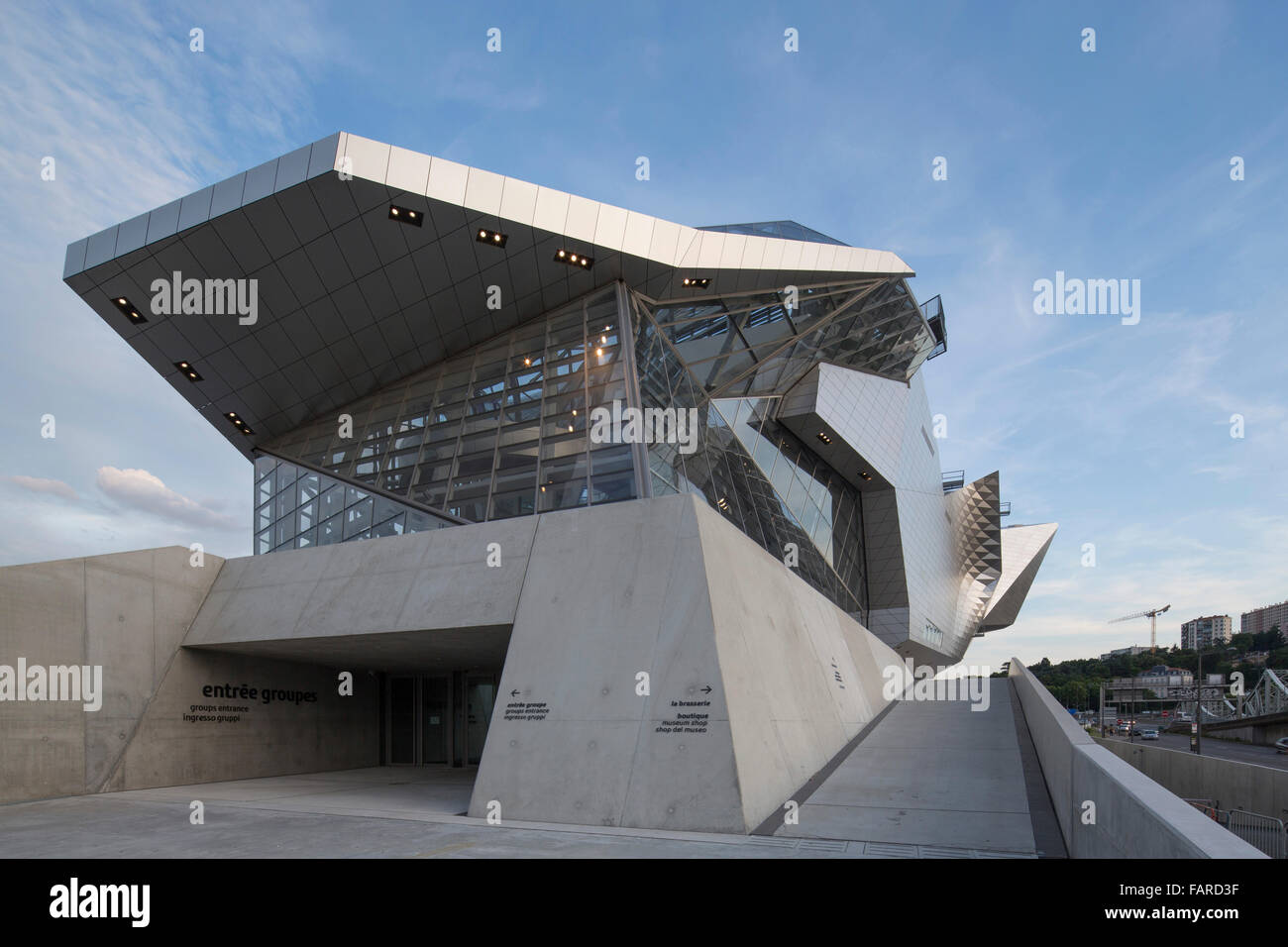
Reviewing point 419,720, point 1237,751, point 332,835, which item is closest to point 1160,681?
point 1237,751

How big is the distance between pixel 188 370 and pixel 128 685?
32.8 feet

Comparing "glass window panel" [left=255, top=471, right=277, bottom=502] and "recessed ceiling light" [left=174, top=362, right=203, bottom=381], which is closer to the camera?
"recessed ceiling light" [left=174, top=362, right=203, bottom=381]

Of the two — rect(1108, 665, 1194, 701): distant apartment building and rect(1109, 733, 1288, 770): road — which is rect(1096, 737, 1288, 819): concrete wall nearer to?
rect(1109, 733, 1288, 770): road

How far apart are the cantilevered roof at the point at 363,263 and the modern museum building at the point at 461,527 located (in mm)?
69

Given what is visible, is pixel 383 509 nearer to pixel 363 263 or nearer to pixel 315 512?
pixel 315 512

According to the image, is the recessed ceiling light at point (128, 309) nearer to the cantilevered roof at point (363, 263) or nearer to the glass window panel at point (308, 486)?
the cantilevered roof at point (363, 263)

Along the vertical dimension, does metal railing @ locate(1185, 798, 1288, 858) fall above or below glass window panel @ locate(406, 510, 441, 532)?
below

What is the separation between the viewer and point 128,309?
19.3 meters

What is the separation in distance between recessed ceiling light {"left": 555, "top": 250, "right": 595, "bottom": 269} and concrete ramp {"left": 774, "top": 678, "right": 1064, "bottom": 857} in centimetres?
1189

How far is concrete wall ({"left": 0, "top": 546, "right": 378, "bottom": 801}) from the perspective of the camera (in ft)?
43.4

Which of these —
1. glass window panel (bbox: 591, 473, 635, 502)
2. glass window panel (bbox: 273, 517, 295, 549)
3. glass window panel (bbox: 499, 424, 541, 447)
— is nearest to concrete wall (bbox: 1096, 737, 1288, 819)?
glass window panel (bbox: 591, 473, 635, 502)
